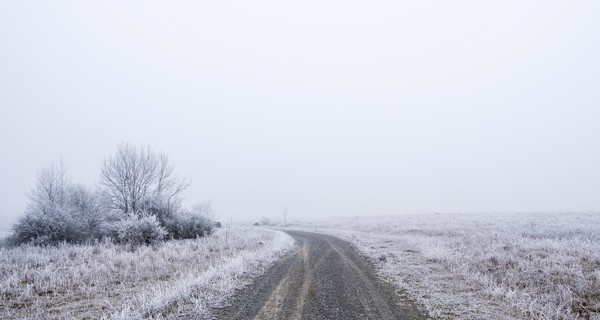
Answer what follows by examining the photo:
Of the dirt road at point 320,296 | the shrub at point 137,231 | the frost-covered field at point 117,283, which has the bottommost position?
the dirt road at point 320,296

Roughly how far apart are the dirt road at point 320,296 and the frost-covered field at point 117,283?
2.84ft

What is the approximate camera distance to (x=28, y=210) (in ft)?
75.0

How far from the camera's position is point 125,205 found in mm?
34281

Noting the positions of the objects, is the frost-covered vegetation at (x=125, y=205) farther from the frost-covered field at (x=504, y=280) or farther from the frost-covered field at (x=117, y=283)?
the frost-covered field at (x=504, y=280)

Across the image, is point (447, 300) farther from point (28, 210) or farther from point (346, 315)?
point (28, 210)

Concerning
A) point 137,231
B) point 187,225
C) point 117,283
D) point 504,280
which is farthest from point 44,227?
point 504,280

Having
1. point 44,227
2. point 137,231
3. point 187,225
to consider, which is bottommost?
point 187,225

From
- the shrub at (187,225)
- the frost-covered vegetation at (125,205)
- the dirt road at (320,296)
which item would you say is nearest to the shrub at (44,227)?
the frost-covered vegetation at (125,205)

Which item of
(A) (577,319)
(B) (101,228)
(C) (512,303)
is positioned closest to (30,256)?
(B) (101,228)

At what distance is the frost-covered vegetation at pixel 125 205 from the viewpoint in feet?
80.9

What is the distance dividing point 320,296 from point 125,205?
31085 millimetres

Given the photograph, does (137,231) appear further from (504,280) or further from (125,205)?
(504,280)

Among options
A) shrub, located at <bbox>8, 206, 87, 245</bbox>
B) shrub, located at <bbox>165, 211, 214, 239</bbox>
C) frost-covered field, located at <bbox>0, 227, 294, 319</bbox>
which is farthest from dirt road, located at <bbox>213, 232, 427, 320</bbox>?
shrub, located at <bbox>165, 211, 214, 239</bbox>

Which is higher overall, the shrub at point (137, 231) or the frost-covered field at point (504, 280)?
the shrub at point (137, 231)
